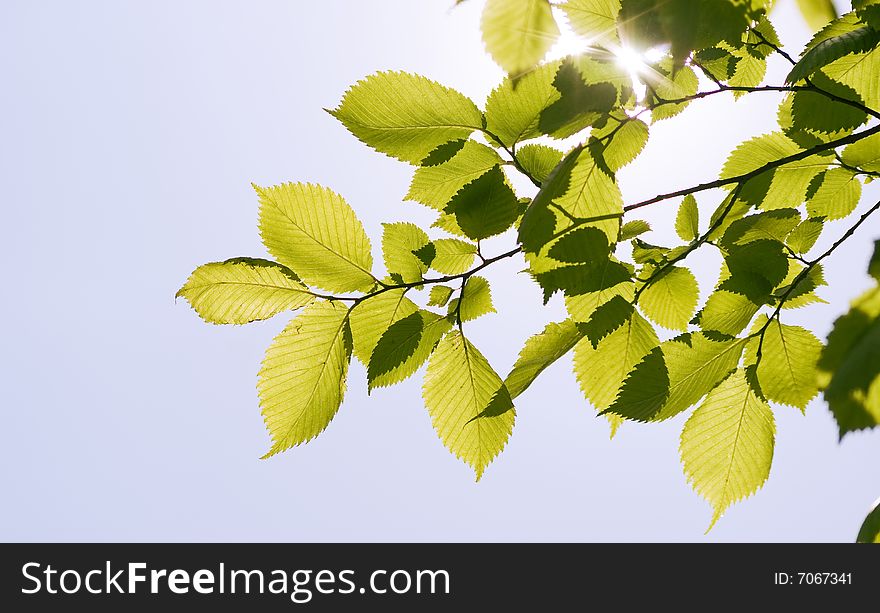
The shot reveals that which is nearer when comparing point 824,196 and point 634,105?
point 634,105

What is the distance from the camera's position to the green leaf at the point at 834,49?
717mm

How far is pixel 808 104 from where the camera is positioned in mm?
935

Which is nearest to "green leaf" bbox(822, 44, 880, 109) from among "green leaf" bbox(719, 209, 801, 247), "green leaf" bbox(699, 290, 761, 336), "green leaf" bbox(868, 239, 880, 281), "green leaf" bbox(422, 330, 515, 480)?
"green leaf" bbox(719, 209, 801, 247)

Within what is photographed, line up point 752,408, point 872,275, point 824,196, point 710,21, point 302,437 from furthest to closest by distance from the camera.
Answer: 1. point 824,196
2. point 752,408
3. point 302,437
4. point 710,21
5. point 872,275

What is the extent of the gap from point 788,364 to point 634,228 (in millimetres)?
280

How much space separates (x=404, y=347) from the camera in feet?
2.95

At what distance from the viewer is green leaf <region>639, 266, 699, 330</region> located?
1021 millimetres

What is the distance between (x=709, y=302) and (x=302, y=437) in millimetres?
582

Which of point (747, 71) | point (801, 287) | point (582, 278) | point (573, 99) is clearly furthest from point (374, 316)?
point (747, 71)

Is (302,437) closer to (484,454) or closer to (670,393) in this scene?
(484,454)

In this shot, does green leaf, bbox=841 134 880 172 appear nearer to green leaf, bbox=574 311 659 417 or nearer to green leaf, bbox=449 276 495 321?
green leaf, bbox=574 311 659 417

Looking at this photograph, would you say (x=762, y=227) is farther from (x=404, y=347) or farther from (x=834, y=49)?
(x=404, y=347)

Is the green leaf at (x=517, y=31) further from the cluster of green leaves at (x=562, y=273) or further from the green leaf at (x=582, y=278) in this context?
the green leaf at (x=582, y=278)

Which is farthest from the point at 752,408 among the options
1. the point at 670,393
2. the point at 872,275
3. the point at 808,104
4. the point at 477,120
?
the point at 872,275
